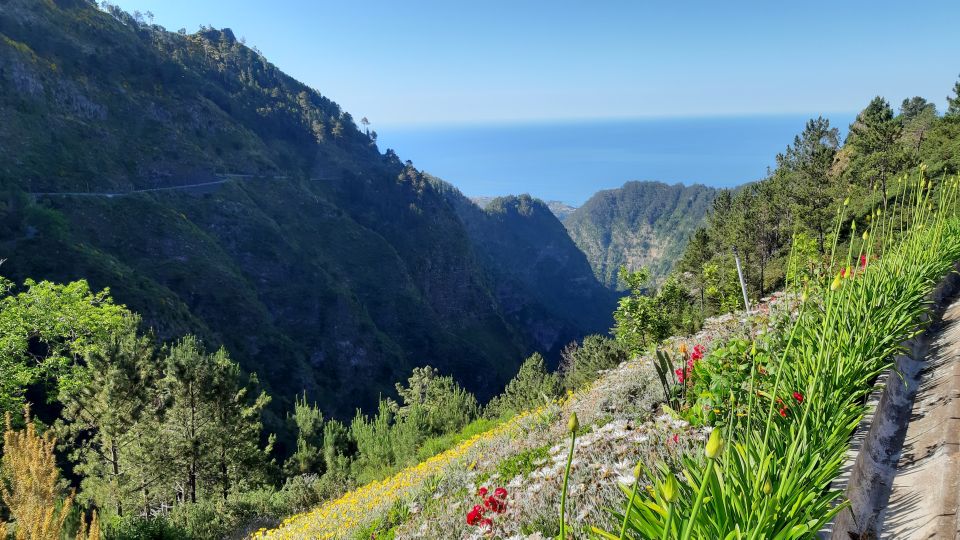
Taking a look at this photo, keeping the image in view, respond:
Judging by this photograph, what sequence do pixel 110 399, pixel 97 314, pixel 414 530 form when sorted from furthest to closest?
pixel 97 314 < pixel 110 399 < pixel 414 530

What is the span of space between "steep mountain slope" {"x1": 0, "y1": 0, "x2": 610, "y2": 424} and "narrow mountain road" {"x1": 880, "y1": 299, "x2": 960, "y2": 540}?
196ft

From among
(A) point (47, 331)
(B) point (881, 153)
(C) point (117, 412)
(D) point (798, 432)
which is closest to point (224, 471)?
(C) point (117, 412)

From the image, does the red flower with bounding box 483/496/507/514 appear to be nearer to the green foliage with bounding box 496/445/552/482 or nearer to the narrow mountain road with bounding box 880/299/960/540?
the green foliage with bounding box 496/445/552/482

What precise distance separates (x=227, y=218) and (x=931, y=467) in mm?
94948

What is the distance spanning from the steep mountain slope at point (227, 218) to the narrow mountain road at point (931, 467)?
196 feet

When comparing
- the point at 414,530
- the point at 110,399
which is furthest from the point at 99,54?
the point at 414,530

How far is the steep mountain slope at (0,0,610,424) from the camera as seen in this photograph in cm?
6162

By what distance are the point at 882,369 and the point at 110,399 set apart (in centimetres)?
1952

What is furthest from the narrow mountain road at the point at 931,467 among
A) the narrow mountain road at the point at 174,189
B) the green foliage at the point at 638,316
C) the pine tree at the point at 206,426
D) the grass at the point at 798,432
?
the narrow mountain road at the point at 174,189

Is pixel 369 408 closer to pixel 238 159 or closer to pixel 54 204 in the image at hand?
pixel 54 204

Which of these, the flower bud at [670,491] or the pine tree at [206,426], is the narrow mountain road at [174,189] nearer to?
the pine tree at [206,426]

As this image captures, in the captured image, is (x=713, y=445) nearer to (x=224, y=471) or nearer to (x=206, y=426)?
(x=206, y=426)

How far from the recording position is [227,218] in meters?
85.0

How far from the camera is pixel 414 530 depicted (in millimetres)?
4430
